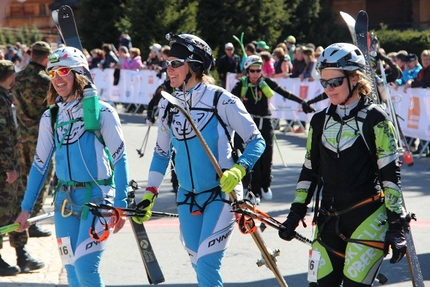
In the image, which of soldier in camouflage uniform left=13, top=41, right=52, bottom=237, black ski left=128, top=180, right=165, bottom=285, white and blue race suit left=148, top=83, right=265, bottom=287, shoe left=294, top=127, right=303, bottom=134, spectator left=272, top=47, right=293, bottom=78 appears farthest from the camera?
shoe left=294, top=127, right=303, bottom=134

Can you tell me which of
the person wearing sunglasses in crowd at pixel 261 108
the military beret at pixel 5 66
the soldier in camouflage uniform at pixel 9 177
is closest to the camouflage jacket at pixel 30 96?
the military beret at pixel 5 66

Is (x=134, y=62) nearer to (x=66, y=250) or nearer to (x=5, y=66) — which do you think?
(x=5, y=66)

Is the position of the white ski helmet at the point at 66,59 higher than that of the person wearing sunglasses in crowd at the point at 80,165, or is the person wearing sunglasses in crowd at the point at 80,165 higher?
the white ski helmet at the point at 66,59

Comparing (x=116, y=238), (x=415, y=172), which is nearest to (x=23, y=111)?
(x=116, y=238)

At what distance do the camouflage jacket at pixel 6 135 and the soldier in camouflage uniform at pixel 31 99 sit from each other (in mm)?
1131

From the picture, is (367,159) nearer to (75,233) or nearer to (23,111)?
(75,233)

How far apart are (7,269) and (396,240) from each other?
440cm

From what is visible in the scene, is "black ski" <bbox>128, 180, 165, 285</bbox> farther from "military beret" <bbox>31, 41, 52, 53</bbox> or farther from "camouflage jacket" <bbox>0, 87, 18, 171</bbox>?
"military beret" <bbox>31, 41, 52, 53</bbox>

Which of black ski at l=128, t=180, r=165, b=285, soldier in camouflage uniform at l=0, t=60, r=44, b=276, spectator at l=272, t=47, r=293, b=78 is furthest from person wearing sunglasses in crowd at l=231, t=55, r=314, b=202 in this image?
spectator at l=272, t=47, r=293, b=78

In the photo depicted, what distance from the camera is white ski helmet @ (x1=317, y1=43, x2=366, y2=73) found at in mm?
5188

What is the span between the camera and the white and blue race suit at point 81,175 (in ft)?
19.2

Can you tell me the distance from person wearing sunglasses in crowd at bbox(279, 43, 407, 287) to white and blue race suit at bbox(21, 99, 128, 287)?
1.25 meters

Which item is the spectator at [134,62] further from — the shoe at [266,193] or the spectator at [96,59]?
the shoe at [266,193]

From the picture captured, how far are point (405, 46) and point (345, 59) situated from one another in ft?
105
